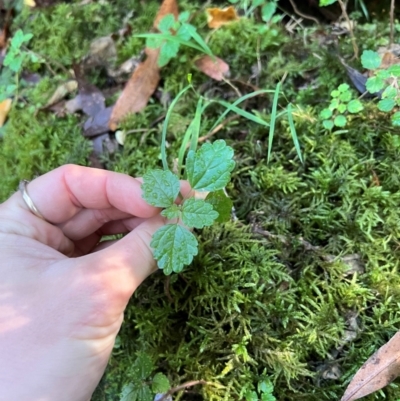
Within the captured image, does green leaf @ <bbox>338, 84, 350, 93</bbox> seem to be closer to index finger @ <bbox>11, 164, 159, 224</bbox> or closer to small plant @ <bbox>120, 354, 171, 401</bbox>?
index finger @ <bbox>11, 164, 159, 224</bbox>

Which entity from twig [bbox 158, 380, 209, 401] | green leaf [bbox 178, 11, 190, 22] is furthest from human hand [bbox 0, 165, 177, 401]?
green leaf [bbox 178, 11, 190, 22]

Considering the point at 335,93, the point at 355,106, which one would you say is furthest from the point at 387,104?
the point at 335,93

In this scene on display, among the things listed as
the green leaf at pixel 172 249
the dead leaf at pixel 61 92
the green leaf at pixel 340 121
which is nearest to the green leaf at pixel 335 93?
the green leaf at pixel 340 121

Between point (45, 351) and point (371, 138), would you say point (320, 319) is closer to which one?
point (371, 138)

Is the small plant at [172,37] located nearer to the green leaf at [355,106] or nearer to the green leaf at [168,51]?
the green leaf at [168,51]

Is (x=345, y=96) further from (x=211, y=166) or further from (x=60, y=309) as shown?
(x=60, y=309)

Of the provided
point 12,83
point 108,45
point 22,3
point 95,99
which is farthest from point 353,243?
point 22,3
